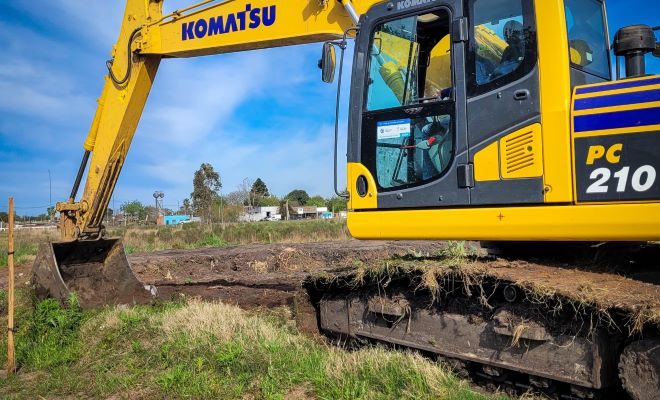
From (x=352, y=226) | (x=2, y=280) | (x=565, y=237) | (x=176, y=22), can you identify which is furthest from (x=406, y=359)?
(x=2, y=280)

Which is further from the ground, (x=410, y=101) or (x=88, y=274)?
(x=410, y=101)

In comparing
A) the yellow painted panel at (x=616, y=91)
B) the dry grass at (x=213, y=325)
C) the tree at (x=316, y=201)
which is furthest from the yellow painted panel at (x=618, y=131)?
the tree at (x=316, y=201)

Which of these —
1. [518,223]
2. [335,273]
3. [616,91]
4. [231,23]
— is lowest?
[335,273]

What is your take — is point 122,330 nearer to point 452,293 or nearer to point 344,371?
point 344,371

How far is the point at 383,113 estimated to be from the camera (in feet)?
16.1

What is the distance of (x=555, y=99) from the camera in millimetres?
4012

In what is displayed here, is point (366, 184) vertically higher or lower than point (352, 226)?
higher

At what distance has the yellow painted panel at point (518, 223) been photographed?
3.65 m

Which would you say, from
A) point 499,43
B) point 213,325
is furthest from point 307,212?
point 499,43

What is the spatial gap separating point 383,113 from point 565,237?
1.84 metres

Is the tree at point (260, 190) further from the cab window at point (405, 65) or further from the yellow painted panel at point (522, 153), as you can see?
the yellow painted panel at point (522, 153)

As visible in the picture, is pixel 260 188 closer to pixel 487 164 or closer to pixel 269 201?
pixel 269 201

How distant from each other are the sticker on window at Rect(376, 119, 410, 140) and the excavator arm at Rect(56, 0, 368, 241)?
249cm

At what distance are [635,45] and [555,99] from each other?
38.8 inches
